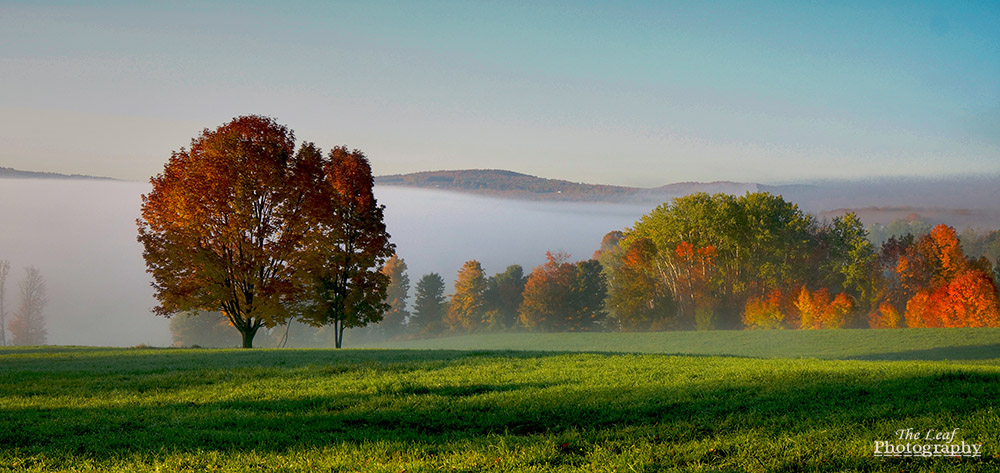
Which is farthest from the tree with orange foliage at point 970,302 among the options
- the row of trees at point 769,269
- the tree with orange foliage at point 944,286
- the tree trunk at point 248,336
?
the tree trunk at point 248,336

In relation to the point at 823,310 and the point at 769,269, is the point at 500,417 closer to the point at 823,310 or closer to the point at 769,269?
the point at 823,310

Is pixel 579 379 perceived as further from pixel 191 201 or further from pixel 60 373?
pixel 191 201

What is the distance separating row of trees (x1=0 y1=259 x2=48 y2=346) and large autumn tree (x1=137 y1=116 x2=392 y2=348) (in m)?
83.4

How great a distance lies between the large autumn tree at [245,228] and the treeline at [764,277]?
4784 centimetres

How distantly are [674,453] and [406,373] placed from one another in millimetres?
9865

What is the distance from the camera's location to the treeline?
64312mm

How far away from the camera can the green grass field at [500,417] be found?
26.0 ft

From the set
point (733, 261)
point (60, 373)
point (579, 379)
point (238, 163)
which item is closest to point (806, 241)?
point (733, 261)

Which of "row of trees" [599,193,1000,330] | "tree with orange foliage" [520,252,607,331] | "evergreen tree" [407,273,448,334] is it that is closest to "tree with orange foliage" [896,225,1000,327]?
"row of trees" [599,193,1000,330]

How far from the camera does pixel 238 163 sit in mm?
30844

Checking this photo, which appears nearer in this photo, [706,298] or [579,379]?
[579,379]

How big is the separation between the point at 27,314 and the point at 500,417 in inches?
4423

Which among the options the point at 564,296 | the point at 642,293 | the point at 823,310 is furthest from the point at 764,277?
the point at 564,296

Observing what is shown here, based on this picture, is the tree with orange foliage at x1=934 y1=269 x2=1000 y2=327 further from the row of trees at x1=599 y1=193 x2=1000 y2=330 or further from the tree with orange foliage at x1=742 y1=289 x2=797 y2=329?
the tree with orange foliage at x1=742 y1=289 x2=797 y2=329
